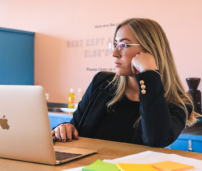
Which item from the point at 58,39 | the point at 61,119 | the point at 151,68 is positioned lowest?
the point at 61,119

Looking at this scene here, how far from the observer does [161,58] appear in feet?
4.63

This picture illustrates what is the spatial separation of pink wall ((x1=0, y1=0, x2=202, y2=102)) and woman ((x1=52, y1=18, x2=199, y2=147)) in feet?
4.07

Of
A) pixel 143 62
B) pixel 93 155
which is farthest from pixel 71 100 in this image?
pixel 93 155

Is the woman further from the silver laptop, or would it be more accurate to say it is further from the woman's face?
the silver laptop

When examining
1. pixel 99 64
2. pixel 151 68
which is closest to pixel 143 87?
pixel 151 68

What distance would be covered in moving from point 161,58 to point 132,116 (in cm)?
34

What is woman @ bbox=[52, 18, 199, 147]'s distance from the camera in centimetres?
120

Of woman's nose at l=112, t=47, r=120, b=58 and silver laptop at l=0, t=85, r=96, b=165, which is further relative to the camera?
woman's nose at l=112, t=47, r=120, b=58

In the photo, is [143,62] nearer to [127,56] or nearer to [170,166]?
[127,56]

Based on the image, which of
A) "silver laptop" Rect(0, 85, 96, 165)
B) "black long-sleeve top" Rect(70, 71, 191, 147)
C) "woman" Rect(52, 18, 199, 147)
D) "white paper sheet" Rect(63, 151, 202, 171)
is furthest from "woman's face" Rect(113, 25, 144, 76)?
"silver laptop" Rect(0, 85, 96, 165)

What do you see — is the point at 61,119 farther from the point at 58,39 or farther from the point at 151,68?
the point at 151,68

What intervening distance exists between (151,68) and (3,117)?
71 cm

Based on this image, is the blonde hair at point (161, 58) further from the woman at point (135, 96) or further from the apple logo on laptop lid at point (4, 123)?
the apple logo on laptop lid at point (4, 123)

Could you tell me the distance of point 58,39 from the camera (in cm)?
350
